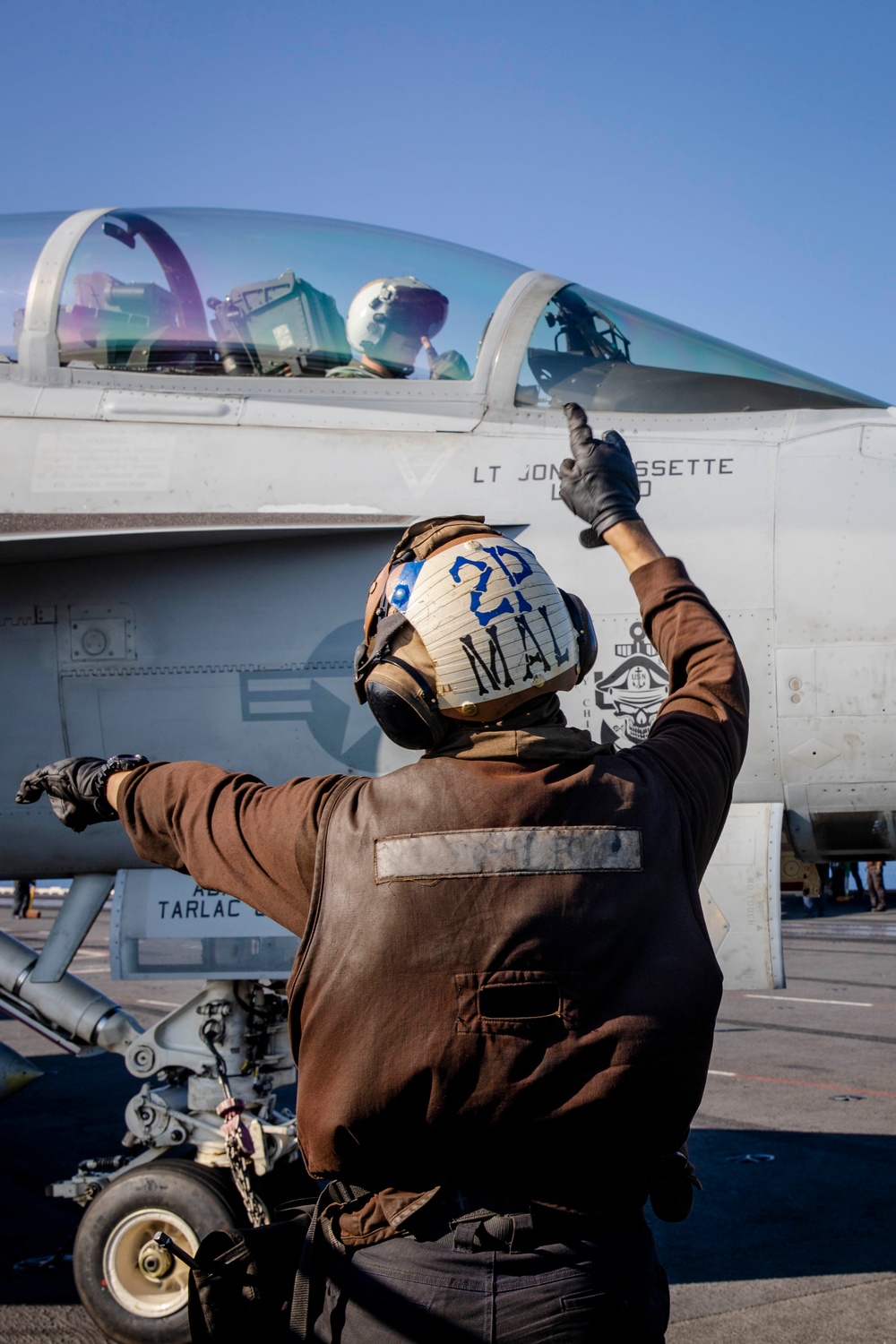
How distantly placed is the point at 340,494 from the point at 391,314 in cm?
81

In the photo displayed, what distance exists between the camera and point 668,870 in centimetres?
185

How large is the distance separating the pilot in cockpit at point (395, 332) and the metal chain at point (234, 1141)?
8.95ft

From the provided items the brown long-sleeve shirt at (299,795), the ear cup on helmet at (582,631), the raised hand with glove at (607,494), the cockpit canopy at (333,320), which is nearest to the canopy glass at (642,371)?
the cockpit canopy at (333,320)

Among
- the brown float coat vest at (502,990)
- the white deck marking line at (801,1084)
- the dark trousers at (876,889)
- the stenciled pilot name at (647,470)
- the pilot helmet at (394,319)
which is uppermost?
the pilot helmet at (394,319)

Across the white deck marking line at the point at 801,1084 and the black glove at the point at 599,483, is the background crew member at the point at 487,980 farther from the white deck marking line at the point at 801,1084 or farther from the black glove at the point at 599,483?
the white deck marking line at the point at 801,1084

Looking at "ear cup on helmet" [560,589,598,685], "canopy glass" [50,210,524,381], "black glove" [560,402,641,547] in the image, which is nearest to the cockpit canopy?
"canopy glass" [50,210,524,381]

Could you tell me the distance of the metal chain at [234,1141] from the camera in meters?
4.38

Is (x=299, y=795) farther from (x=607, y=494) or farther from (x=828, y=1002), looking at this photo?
(x=828, y=1002)

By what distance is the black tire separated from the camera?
4457mm

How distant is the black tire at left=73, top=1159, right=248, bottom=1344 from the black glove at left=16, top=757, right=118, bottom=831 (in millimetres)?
2901

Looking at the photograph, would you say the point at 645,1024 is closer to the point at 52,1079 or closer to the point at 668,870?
the point at 668,870

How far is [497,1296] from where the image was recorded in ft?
5.69

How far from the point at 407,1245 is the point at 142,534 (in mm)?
2985

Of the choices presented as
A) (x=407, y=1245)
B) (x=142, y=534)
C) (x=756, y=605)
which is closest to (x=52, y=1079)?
(x=142, y=534)
